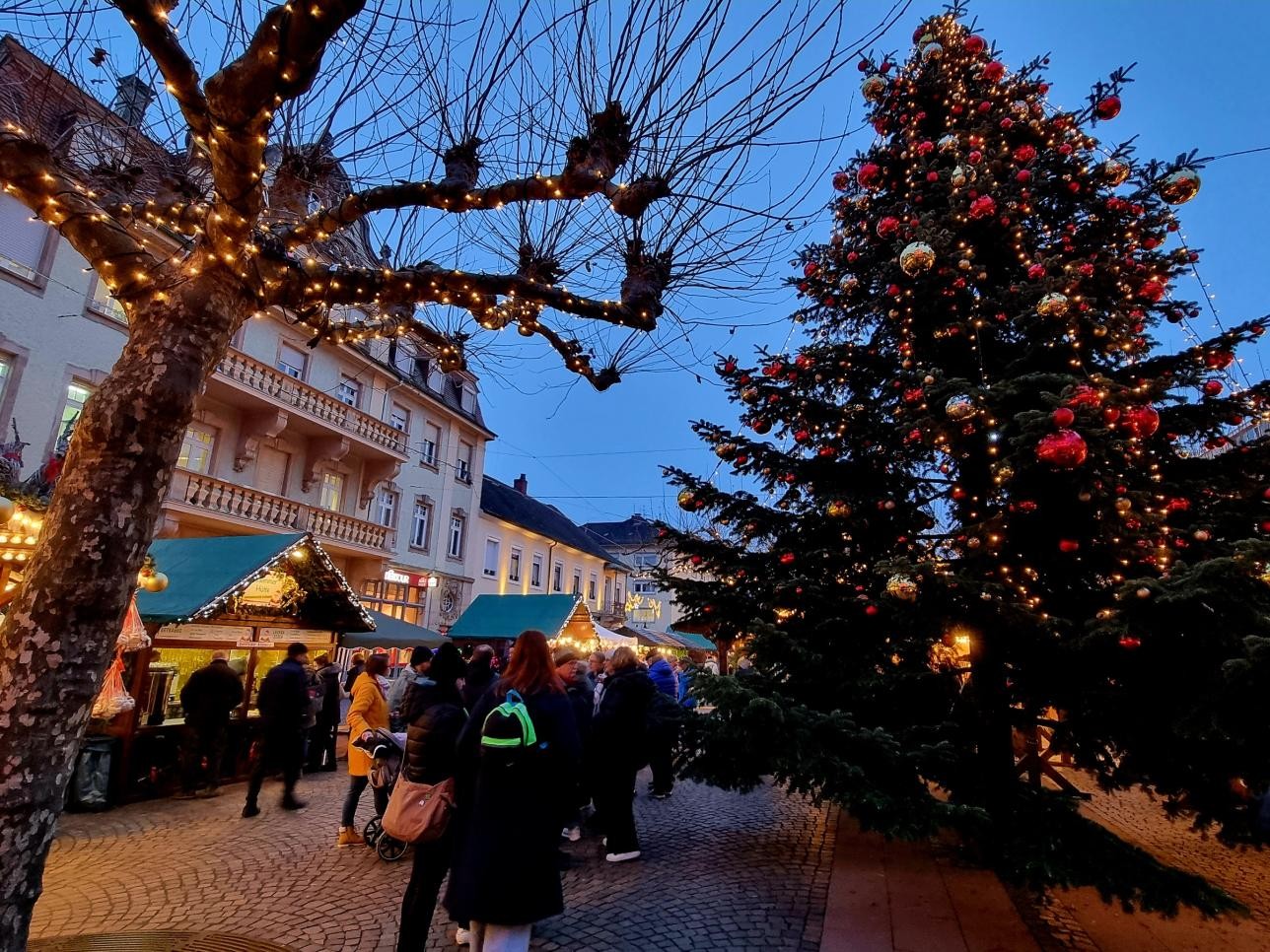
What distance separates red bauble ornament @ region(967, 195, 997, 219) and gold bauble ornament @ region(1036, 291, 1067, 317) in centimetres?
112

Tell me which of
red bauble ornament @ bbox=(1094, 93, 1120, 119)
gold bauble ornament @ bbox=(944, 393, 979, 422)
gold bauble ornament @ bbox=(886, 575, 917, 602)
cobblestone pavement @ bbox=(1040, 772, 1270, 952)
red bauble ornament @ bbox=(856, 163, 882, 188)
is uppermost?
red bauble ornament @ bbox=(1094, 93, 1120, 119)

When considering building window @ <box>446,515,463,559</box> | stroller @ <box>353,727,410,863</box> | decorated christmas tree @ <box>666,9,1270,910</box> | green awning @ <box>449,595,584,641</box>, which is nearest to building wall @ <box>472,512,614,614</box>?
building window @ <box>446,515,463,559</box>

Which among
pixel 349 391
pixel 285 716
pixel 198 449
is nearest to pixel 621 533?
pixel 349 391

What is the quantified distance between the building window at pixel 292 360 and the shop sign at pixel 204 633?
995 centimetres

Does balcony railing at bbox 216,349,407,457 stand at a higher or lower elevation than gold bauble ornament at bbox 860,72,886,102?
lower

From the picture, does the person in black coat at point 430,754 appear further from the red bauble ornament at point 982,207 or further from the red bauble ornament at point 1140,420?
the red bauble ornament at point 982,207

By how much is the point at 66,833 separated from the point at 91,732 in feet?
5.24

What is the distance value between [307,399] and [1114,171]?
17.2m

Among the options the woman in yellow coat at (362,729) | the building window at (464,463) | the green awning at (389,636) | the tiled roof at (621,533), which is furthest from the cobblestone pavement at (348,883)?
the tiled roof at (621,533)

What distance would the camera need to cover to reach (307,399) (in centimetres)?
1678

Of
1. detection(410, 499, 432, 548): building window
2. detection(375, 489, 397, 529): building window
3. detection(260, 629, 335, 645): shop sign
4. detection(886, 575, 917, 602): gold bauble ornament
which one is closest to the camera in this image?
detection(886, 575, 917, 602): gold bauble ornament

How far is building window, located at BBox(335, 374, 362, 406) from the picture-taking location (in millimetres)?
19266

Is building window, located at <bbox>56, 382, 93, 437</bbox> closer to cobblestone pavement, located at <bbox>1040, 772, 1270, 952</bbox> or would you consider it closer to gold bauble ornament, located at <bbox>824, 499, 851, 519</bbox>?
gold bauble ornament, located at <bbox>824, 499, 851, 519</bbox>

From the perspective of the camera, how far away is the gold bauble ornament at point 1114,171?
20.9ft
